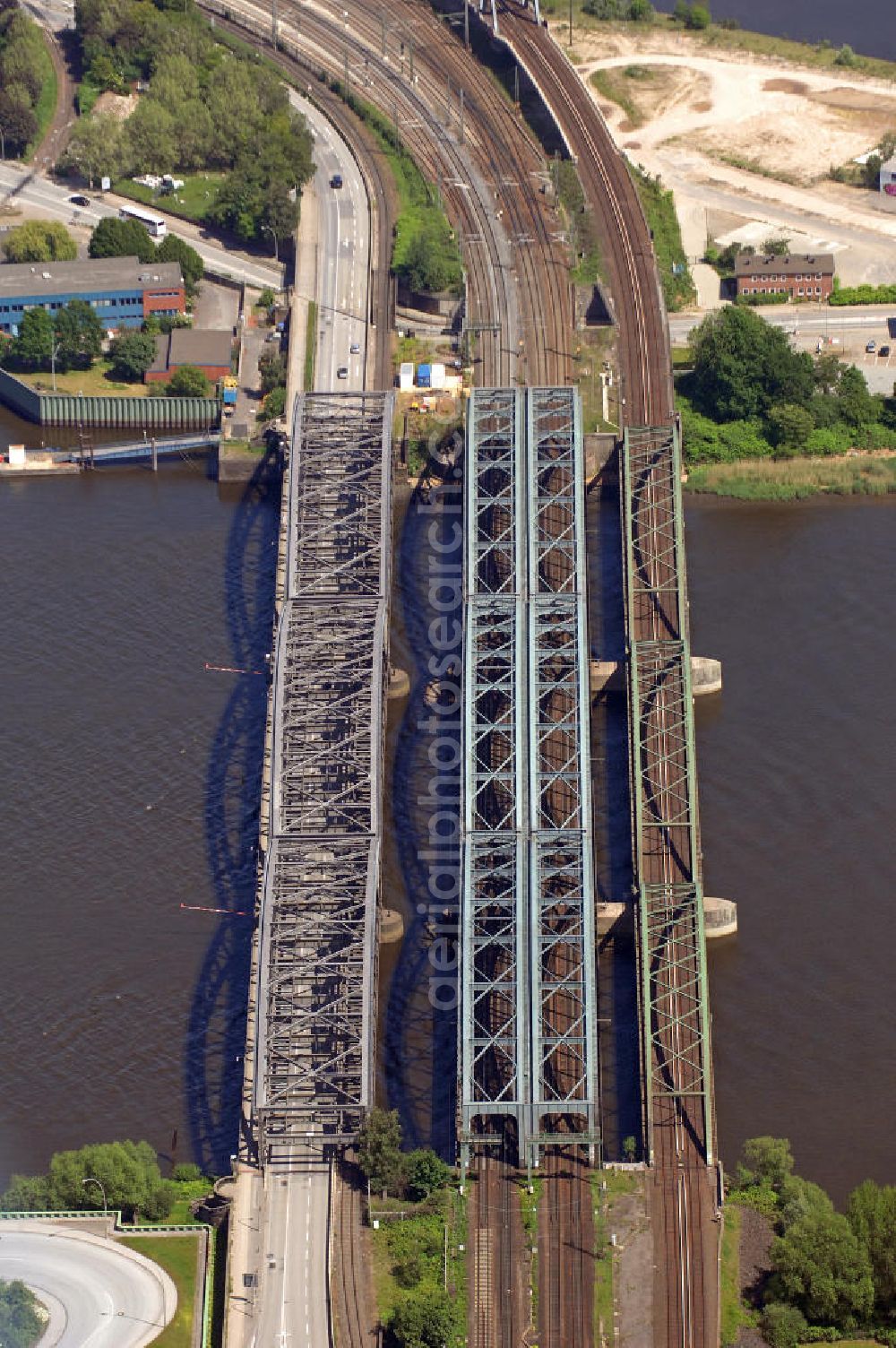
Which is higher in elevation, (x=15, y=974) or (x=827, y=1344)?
(x=15, y=974)

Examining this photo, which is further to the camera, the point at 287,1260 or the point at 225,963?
the point at 225,963

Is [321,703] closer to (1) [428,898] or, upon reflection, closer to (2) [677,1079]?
(1) [428,898]

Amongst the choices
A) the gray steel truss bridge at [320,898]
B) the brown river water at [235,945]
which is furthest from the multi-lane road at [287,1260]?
the brown river water at [235,945]

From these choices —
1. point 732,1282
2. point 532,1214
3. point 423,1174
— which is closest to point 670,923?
point 532,1214

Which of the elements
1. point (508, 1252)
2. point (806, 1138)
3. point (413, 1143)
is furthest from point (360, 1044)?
point (806, 1138)

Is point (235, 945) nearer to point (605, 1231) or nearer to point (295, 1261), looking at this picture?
point (295, 1261)

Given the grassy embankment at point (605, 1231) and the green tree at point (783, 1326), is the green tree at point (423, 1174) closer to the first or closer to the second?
the grassy embankment at point (605, 1231)
